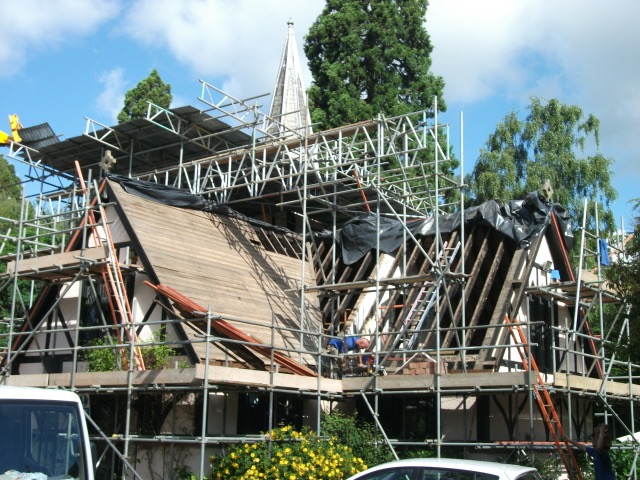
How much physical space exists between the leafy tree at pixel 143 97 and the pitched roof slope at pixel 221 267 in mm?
17837

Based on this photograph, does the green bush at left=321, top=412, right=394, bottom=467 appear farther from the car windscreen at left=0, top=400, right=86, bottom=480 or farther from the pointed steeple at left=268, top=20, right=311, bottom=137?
the pointed steeple at left=268, top=20, right=311, bottom=137

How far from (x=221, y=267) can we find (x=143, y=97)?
70.0 feet

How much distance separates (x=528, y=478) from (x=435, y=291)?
797 centimetres

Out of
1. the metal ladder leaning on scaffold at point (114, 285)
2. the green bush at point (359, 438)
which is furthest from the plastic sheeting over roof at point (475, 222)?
the metal ladder leaning on scaffold at point (114, 285)

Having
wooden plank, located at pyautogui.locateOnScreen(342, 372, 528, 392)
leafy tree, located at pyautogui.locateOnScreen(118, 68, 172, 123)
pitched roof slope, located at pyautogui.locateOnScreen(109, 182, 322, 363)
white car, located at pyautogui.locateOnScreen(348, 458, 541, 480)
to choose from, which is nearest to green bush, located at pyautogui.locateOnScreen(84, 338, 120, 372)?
pitched roof slope, located at pyautogui.locateOnScreen(109, 182, 322, 363)

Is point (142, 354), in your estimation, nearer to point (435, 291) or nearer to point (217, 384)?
point (217, 384)

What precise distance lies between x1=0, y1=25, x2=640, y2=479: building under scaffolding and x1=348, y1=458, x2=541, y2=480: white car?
136 inches

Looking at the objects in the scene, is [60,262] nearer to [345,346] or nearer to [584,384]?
[345,346]

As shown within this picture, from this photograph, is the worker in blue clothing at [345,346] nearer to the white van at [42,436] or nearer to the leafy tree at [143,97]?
the white van at [42,436]

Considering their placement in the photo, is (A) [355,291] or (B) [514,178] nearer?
(A) [355,291]

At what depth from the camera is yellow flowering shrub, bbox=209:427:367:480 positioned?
14.3 metres

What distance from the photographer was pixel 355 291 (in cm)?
2089

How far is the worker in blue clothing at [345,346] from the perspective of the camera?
18.9 meters

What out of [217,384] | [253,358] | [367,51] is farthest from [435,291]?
[367,51]
